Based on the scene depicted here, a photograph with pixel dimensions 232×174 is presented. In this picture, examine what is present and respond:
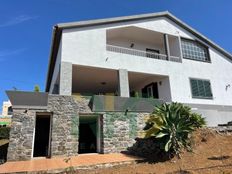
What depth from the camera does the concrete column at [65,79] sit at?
12295 mm

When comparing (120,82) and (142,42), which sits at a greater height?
(142,42)

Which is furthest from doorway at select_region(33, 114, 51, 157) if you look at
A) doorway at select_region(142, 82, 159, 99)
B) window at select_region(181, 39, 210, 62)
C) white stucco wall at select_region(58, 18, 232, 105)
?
window at select_region(181, 39, 210, 62)

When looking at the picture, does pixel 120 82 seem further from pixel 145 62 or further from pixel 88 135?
pixel 88 135

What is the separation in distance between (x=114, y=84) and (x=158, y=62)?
18.1ft

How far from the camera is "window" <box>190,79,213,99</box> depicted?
1719cm

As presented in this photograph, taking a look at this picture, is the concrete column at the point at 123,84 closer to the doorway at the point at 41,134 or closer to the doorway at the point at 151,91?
the doorway at the point at 151,91

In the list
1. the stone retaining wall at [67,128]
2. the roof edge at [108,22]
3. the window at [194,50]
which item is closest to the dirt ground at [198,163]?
the stone retaining wall at [67,128]

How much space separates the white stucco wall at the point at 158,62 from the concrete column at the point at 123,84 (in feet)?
1.64

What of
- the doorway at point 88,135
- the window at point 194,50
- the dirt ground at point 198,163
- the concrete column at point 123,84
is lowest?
the dirt ground at point 198,163

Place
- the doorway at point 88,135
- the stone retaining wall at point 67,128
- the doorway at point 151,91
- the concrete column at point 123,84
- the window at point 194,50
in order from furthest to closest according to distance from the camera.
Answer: the window at point 194,50, the doorway at point 151,91, the concrete column at point 123,84, the doorway at point 88,135, the stone retaining wall at point 67,128

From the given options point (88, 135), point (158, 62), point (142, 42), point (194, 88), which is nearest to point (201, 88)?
point (194, 88)

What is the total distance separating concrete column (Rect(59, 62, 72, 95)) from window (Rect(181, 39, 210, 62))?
11.7 metres

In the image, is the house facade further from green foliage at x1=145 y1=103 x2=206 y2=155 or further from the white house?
green foliage at x1=145 y1=103 x2=206 y2=155

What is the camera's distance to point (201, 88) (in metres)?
17.7
